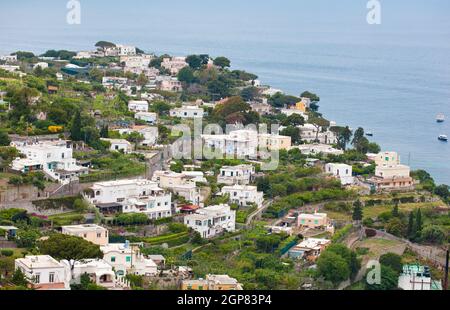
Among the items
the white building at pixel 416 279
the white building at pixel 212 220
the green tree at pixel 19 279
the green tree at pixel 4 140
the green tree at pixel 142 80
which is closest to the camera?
the green tree at pixel 19 279

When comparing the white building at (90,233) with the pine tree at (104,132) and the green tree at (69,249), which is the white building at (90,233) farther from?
the pine tree at (104,132)

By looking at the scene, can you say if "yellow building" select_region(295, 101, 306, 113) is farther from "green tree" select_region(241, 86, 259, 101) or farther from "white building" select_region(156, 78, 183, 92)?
"white building" select_region(156, 78, 183, 92)

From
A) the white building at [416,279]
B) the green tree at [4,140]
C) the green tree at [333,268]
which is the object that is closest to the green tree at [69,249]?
the green tree at [333,268]

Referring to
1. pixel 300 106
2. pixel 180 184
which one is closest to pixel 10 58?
pixel 300 106

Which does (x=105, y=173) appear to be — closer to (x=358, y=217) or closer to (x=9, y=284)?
(x=358, y=217)

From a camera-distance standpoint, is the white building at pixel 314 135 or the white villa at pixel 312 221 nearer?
the white villa at pixel 312 221

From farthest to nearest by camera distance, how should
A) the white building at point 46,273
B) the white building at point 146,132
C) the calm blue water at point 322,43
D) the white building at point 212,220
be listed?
the calm blue water at point 322,43
the white building at point 146,132
the white building at point 212,220
the white building at point 46,273
